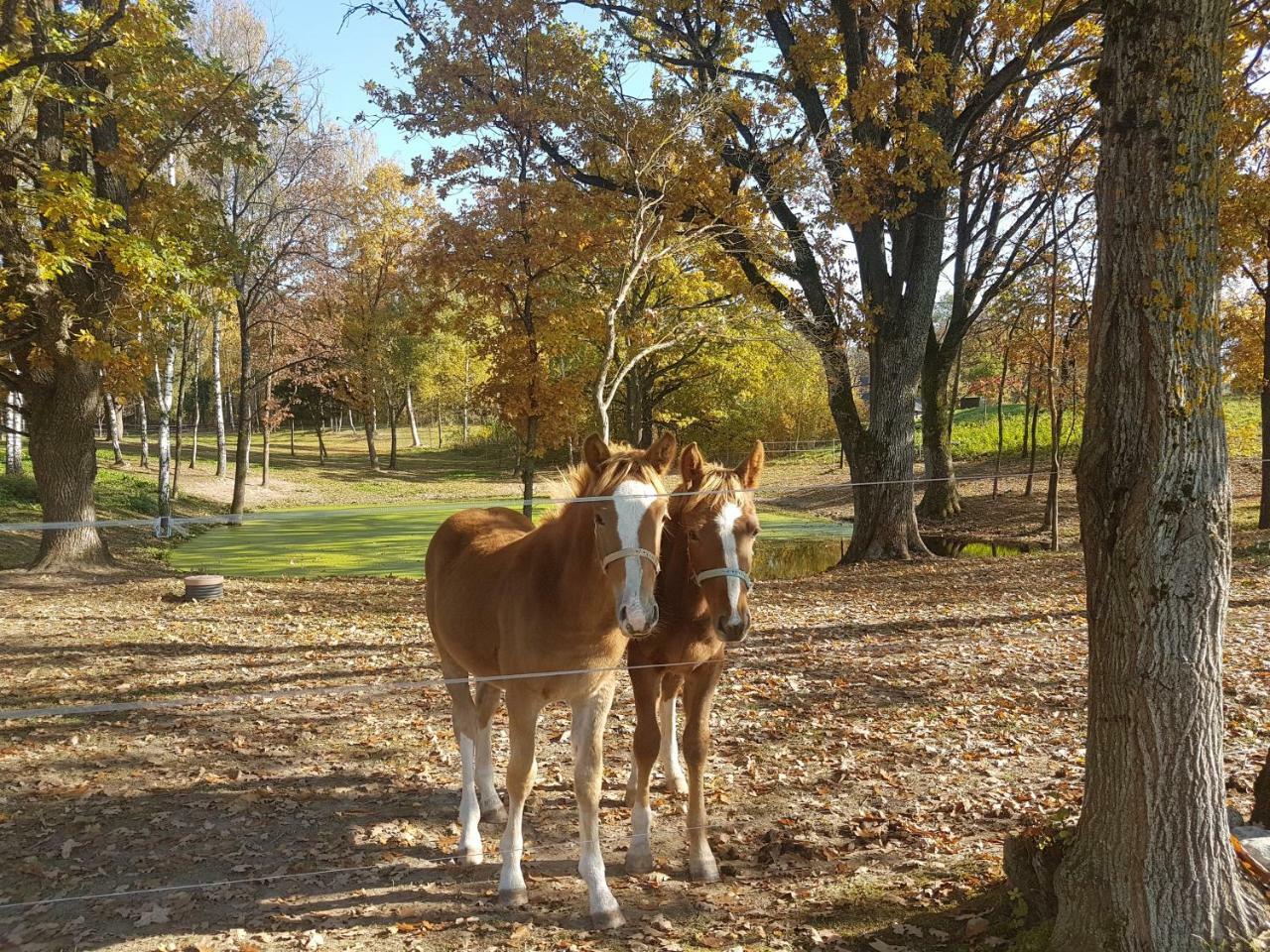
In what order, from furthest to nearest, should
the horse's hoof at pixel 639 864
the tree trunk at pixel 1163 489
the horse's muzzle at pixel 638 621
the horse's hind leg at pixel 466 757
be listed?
the horse's hind leg at pixel 466 757, the horse's hoof at pixel 639 864, the horse's muzzle at pixel 638 621, the tree trunk at pixel 1163 489

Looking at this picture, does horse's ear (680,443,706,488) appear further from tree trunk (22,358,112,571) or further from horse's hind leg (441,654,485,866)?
tree trunk (22,358,112,571)

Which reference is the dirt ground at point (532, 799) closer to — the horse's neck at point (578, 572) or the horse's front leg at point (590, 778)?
the horse's front leg at point (590, 778)

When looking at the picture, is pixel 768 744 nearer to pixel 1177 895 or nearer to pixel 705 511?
pixel 705 511

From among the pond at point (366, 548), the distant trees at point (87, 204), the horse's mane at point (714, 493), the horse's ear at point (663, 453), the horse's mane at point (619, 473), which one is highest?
the distant trees at point (87, 204)

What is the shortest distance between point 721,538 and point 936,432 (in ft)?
58.9

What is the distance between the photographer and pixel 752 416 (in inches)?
1364

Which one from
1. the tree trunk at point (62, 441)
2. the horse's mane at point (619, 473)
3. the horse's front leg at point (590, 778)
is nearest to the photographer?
the horse's mane at point (619, 473)

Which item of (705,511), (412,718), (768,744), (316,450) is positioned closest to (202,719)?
(412,718)

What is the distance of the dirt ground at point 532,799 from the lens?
3676mm

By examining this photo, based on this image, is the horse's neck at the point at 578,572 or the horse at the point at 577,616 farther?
the horse's neck at the point at 578,572

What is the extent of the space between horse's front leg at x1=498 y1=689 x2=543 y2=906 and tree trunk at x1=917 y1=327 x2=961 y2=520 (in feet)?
54.5

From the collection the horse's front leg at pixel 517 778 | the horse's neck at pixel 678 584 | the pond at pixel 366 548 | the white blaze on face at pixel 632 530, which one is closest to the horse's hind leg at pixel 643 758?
the horse's neck at pixel 678 584

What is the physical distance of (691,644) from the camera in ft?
13.5

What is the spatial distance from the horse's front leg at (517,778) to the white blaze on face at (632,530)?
37.4 inches
